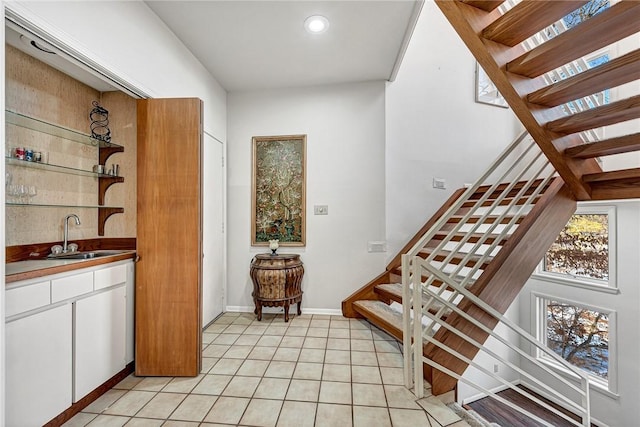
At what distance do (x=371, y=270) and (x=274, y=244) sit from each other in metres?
1.15

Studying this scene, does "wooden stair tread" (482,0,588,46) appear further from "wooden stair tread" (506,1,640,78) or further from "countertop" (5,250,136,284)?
"countertop" (5,250,136,284)

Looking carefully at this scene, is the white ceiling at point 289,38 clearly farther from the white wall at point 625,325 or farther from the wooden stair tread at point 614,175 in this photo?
the white wall at point 625,325

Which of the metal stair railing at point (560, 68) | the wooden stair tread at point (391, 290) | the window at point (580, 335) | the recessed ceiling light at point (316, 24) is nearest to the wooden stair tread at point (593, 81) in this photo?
the metal stair railing at point (560, 68)

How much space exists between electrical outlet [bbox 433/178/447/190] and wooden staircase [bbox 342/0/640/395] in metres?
1.24

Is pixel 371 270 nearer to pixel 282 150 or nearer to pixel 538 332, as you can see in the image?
pixel 282 150

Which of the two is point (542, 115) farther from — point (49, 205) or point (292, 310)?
point (49, 205)

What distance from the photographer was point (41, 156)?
196cm

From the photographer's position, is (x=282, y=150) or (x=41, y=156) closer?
(x=41, y=156)

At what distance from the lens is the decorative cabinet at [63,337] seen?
4.39 feet

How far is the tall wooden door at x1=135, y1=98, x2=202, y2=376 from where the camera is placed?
2.03 meters

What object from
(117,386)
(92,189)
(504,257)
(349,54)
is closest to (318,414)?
(117,386)

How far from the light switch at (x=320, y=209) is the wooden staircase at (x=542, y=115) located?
3.91 ft

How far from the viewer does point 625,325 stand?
3.29 meters

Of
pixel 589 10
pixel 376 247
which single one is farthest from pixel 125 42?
pixel 589 10
